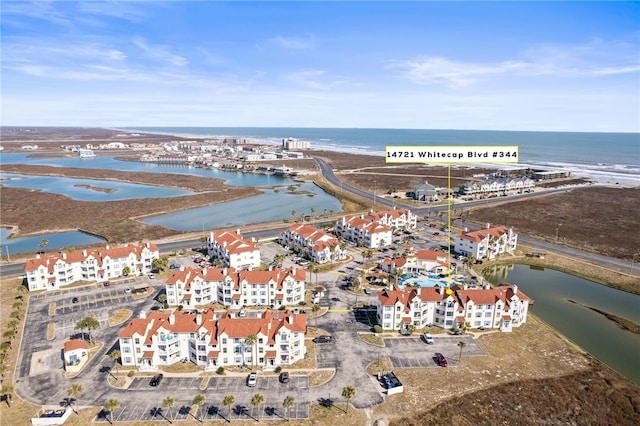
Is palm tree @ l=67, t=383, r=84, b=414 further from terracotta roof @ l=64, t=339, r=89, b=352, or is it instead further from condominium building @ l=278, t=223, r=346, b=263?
condominium building @ l=278, t=223, r=346, b=263

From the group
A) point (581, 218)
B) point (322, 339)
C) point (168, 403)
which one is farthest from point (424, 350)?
point (581, 218)

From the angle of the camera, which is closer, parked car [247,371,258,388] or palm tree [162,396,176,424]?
palm tree [162,396,176,424]

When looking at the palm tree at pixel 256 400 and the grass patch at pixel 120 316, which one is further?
the grass patch at pixel 120 316

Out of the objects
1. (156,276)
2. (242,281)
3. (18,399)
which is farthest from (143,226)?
(18,399)

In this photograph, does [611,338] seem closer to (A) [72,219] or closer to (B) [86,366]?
(B) [86,366]

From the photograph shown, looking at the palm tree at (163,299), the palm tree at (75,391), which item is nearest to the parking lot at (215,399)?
the palm tree at (75,391)

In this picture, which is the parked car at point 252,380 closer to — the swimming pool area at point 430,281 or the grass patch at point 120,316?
the grass patch at point 120,316

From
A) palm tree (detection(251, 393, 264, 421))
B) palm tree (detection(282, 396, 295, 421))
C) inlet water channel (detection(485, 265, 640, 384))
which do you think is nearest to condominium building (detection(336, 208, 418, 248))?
inlet water channel (detection(485, 265, 640, 384))

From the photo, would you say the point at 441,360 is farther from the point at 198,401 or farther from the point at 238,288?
the point at 238,288
